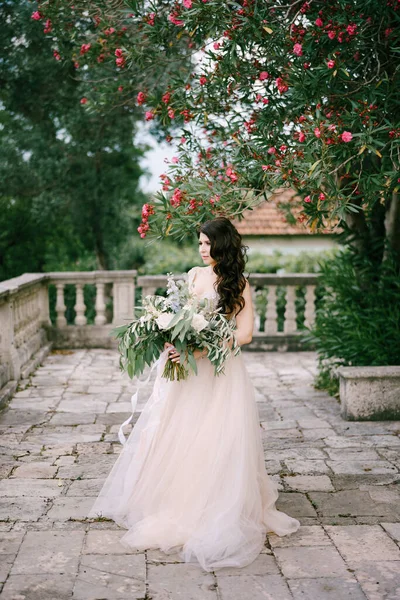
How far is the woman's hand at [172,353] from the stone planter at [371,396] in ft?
9.61

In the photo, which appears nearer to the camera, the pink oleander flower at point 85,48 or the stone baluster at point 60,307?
the pink oleander flower at point 85,48

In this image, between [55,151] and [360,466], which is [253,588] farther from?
[55,151]

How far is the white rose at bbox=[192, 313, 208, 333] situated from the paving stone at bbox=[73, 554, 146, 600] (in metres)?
1.27

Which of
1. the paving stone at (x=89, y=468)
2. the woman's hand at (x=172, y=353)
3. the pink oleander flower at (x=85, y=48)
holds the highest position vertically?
the pink oleander flower at (x=85, y=48)

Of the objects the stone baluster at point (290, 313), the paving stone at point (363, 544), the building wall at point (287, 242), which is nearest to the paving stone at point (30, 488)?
the paving stone at point (363, 544)

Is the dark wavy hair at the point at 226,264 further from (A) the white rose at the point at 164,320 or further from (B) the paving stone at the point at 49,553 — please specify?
(B) the paving stone at the point at 49,553

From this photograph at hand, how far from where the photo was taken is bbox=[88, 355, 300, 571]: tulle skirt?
3.79 metres

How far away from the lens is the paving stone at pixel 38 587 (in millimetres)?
3223

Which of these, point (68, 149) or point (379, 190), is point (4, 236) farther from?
point (379, 190)

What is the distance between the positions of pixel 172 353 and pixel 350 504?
1591mm

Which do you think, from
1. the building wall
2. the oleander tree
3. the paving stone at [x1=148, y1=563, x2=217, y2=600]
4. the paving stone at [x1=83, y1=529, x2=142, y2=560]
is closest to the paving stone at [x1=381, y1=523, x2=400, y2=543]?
the paving stone at [x1=148, y1=563, x2=217, y2=600]

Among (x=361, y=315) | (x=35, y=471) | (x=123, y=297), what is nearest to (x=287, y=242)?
(x=123, y=297)

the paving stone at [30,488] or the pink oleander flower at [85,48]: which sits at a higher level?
the pink oleander flower at [85,48]

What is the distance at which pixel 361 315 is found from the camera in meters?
7.32
